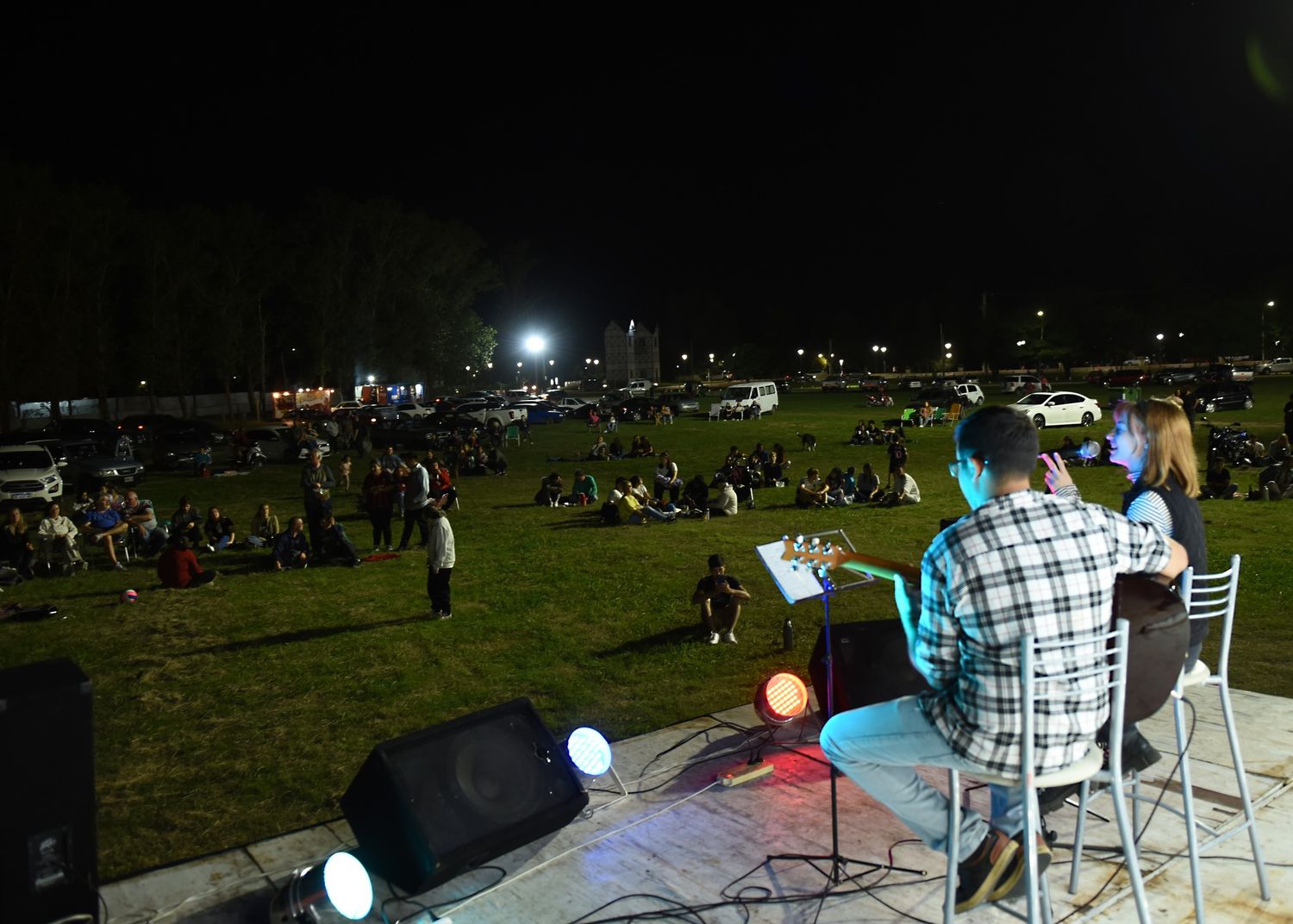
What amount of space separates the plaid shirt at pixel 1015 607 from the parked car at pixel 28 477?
925 inches

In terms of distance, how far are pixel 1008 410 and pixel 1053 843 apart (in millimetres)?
2318

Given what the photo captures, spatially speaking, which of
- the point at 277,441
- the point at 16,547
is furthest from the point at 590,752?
the point at 277,441

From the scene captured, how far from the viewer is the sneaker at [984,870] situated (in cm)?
299

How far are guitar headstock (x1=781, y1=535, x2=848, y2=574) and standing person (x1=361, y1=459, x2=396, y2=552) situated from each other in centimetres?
1274

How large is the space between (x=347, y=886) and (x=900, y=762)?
2.17 metres

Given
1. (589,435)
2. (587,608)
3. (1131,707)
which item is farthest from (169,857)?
(589,435)

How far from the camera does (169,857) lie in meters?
5.01

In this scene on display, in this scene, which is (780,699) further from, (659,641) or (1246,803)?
(659,641)

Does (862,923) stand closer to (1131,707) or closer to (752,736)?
(1131,707)

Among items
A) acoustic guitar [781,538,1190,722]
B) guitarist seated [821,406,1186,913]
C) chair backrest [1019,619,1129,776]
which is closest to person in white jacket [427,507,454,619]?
guitarist seated [821,406,1186,913]

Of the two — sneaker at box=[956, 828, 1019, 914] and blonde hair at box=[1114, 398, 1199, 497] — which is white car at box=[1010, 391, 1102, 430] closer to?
blonde hair at box=[1114, 398, 1199, 497]

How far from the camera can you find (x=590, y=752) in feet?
16.7

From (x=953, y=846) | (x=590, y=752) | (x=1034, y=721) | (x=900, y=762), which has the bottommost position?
(x=590, y=752)

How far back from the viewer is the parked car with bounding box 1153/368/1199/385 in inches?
2319
